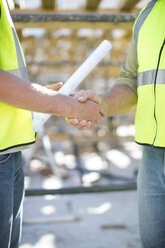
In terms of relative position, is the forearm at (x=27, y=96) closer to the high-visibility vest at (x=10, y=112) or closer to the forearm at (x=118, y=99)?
the high-visibility vest at (x=10, y=112)

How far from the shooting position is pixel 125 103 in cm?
172

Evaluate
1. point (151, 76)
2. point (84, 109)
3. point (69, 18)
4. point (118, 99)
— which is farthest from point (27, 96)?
point (69, 18)

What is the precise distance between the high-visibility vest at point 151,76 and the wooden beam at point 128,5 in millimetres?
2373

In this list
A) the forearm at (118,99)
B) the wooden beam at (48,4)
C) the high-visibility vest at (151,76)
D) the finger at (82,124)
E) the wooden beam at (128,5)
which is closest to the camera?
the high-visibility vest at (151,76)

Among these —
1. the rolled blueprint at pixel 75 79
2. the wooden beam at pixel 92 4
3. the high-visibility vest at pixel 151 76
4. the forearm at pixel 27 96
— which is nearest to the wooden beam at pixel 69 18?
the rolled blueprint at pixel 75 79

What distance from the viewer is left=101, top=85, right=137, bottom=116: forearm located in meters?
1.71

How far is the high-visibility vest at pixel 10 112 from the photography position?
116cm

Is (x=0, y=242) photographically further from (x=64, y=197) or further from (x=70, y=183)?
(x=70, y=183)

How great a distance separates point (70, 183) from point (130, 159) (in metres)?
1.88

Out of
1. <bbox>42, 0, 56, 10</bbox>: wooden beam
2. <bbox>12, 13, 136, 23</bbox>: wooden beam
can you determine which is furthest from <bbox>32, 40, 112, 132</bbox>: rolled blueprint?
<bbox>42, 0, 56, 10</bbox>: wooden beam

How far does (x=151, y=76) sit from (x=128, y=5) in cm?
277

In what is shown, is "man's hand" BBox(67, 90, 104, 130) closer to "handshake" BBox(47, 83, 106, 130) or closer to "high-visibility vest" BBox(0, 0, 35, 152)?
"handshake" BBox(47, 83, 106, 130)

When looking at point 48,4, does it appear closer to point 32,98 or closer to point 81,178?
point 81,178

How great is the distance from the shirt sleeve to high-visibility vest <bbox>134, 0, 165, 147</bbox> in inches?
6.3
